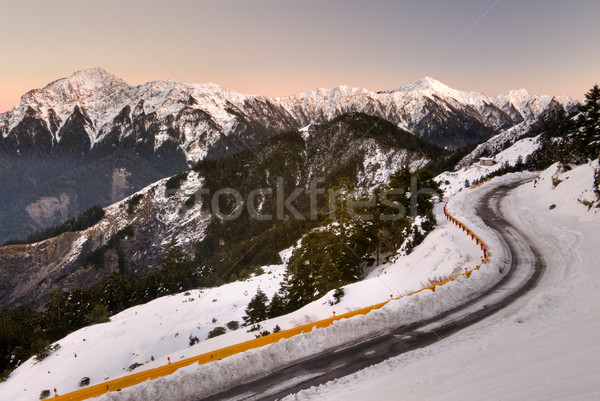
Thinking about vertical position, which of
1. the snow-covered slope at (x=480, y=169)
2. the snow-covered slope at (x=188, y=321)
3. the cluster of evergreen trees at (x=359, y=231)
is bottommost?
the snow-covered slope at (x=188, y=321)

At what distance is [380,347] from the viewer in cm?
1195

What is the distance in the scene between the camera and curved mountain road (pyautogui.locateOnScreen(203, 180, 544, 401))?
33.7 ft

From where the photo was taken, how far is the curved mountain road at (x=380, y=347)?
10.3 m

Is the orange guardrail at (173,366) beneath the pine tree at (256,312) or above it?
above

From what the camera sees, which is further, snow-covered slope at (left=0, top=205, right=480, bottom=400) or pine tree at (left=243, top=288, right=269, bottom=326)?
pine tree at (left=243, top=288, right=269, bottom=326)

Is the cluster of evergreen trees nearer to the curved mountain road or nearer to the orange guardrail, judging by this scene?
the curved mountain road

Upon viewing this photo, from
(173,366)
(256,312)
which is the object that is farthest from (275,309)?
(173,366)

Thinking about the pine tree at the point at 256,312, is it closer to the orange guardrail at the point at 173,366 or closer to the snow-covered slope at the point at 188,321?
the snow-covered slope at the point at 188,321

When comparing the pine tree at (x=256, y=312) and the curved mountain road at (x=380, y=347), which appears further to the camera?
the pine tree at (x=256, y=312)

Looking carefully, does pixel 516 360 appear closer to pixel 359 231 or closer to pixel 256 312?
pixel 359 231

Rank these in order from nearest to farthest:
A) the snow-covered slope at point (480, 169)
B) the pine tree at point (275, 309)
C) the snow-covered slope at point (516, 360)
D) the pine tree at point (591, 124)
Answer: the snow-covered slope at point (516, 360), the pine tree at point (275, 309), the pine tree at point (591, 124), the snow-covered slope at point (480, 169)

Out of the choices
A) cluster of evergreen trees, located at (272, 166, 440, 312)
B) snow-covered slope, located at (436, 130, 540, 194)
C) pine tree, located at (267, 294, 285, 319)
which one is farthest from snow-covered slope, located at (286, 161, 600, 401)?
snow-covered slope, located at (436, 130, 540, 194)

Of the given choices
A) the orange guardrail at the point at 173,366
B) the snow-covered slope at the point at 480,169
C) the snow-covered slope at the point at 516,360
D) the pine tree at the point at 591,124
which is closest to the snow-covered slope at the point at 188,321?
the orange guardrail at the point at 173,366

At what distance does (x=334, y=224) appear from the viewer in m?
39.5
